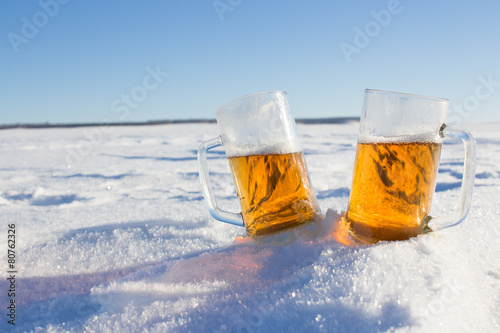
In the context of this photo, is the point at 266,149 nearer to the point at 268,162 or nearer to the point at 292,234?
the point at 268,162

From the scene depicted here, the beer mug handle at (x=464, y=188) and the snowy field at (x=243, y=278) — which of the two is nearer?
the snowy field at (x=243, y=278)

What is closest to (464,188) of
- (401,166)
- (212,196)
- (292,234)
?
(401,166)

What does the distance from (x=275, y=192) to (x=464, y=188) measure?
552mm

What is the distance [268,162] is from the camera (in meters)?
1.11

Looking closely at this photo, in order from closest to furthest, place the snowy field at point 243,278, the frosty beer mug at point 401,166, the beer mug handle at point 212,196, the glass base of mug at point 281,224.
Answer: the snowy field at point 243,278
the frosty beer mug at point 401,166
the glass base of mug at point 281,224
the beer mug handle at point 212,196

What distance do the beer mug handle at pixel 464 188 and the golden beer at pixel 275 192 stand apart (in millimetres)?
356

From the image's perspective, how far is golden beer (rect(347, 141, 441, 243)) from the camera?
1.02m

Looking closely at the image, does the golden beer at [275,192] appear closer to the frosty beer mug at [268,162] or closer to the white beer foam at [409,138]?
the frosty beer mug at [268,162]

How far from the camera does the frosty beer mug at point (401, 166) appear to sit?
3.34ft

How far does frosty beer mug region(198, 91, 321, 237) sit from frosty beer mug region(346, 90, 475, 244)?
185mm

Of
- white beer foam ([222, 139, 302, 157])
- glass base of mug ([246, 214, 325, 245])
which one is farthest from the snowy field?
white beer foam ([222, 139, 302, 157])

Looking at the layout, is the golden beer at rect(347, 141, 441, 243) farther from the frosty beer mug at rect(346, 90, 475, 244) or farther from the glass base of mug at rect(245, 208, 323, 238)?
the glass base of mug at rect(245, 208, 323, 238)

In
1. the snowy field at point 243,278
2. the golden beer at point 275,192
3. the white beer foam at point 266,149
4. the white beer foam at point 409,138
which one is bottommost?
the snowy field at point 243,278

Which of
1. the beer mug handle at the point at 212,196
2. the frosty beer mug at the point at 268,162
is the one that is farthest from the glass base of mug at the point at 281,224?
the beer mug handle at the point at 212,196
